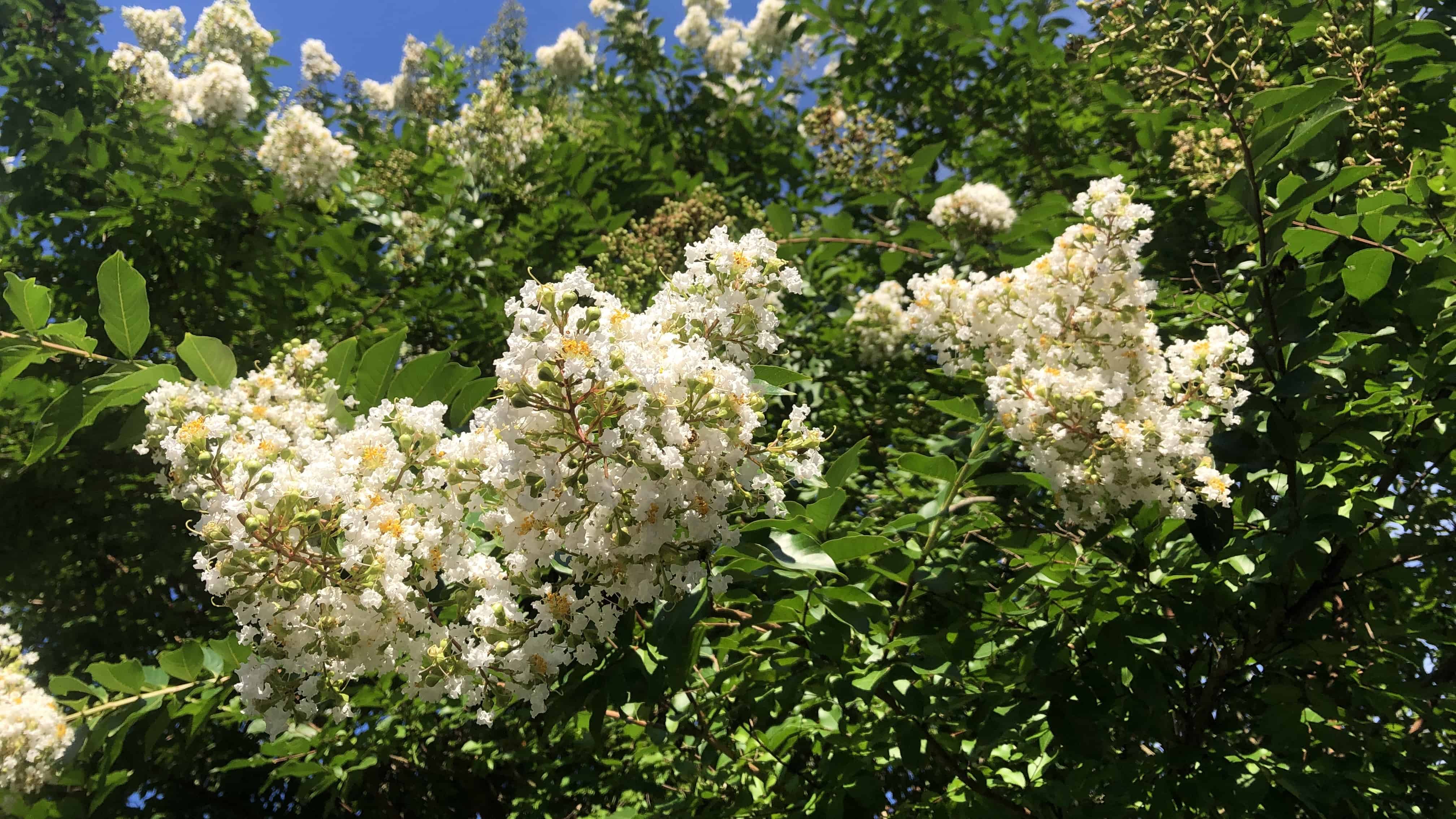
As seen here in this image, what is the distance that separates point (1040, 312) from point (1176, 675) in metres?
1.08

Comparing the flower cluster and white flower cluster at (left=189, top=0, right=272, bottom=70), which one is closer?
the flower cluster

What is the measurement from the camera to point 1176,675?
2.28m

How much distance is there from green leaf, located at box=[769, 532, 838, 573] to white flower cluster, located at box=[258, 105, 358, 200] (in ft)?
11.9

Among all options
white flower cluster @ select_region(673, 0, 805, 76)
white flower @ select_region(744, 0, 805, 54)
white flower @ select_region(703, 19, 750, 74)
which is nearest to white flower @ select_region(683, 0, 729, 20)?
white flower cluster @ select_region(673, 0, 805, 76)

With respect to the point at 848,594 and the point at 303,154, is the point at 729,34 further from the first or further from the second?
the point at 848,594

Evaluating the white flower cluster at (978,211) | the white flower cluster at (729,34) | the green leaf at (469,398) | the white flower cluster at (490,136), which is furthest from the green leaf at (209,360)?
the white flower cluster at (729,34)

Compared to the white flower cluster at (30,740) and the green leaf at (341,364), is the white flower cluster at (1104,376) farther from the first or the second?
the white flower cluster at (30,740)

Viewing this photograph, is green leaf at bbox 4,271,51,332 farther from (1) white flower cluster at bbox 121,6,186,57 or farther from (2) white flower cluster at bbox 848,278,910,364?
(1) white flower cluster at bbox 121,6,186,57

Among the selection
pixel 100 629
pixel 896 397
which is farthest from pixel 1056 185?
pixel 100 629

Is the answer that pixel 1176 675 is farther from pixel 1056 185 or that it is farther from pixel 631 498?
pixel 1056 185

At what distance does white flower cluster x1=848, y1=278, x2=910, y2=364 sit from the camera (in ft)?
11.8

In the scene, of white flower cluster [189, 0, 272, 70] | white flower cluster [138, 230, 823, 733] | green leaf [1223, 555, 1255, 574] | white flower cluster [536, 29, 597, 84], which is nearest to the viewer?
white flower cluster [138, 230, 823, 733]

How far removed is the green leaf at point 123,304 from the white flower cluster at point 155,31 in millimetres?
6848

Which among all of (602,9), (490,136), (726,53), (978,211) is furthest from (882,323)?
(602,9)
